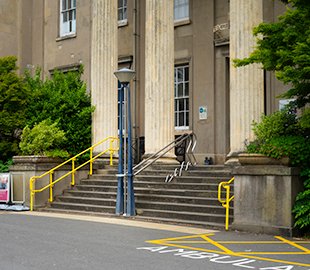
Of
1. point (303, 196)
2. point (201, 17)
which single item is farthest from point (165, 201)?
point (201, 17)

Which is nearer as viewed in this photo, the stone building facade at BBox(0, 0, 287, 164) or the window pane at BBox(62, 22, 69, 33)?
the stone building facade at BBox(0, 0, 287, 164)

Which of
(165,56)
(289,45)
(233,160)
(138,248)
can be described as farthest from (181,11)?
(138,248)

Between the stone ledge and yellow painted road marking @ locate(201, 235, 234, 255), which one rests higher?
the stone ledge

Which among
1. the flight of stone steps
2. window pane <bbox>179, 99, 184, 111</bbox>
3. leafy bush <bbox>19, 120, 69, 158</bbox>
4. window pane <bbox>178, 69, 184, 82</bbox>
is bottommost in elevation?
the flight of stone steps

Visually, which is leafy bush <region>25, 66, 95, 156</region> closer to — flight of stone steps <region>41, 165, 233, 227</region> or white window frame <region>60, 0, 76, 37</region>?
flight of stone steps <region>41, 165, 233, 227</region>

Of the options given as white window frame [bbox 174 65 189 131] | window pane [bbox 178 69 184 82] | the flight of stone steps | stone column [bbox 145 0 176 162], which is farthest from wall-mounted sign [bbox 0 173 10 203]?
window pane [bbox 178 69 184 82]

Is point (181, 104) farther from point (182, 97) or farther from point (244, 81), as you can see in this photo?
point (244, 81)

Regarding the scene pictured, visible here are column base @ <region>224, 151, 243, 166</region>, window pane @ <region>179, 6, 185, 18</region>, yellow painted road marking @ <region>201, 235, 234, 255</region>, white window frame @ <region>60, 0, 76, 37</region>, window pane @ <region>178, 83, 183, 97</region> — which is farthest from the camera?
white window frame @ <region>60, 0, 76, 37</region>

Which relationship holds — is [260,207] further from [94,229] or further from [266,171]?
[94,229]

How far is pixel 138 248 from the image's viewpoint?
A: 323 inches

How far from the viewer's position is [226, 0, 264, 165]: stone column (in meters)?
14.2

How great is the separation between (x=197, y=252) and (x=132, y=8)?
16.8 meters

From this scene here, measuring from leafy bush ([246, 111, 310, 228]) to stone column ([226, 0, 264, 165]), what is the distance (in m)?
2.55

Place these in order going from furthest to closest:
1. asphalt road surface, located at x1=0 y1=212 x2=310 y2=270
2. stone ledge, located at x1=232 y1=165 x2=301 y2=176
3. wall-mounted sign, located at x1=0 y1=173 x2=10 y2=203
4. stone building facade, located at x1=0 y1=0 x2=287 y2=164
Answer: wall-mounted sign, located at x1=0 y1=173 x2=10 y2=203 < stone building facade, located at x1=0 y1=0 x2=287 y2=164 < stone ledge, located at x1=232 y1=165 x2=301 y2=176 < asphalt road surface, located at x1=0 y1=212 x2=310 y2=270
